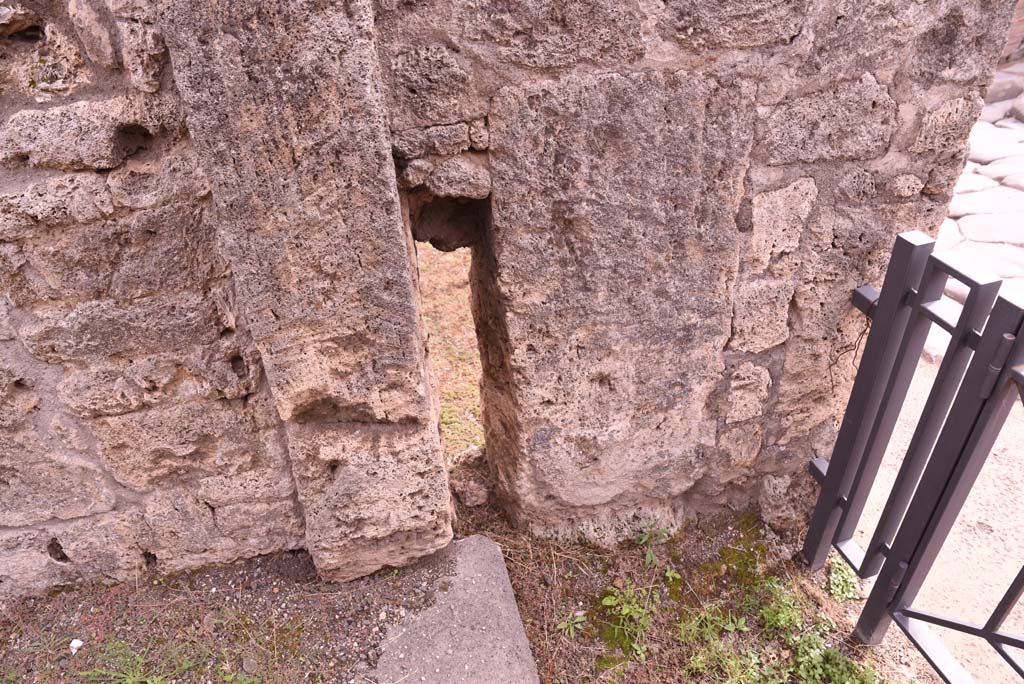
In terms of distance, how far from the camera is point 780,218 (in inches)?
74.0

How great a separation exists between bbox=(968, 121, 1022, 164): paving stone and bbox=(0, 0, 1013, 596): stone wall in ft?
15.8

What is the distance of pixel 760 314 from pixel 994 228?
3.71m

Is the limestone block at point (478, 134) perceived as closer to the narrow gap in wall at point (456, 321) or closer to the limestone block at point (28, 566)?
the narrow gap in wall at point (456, 321)

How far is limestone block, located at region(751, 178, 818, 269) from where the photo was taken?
184cm

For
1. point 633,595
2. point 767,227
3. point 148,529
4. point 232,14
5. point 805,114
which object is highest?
point 232,14

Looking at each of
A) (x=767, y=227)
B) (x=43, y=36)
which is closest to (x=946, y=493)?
(x=767, y=227)

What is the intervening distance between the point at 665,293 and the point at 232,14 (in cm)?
126

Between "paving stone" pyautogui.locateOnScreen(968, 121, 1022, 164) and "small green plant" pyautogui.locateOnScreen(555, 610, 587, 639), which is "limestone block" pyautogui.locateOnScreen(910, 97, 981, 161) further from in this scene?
"paving stone" pyautogui.locateOnScreen(968, 121, 1022, 164)

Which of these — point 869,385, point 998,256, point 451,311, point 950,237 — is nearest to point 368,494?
point 869,385

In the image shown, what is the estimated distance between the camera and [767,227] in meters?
1.88

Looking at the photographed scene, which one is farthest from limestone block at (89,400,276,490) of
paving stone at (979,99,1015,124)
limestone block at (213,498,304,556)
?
paving stone at (979,99,1015,124)

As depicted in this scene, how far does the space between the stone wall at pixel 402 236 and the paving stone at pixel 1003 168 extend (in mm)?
4404

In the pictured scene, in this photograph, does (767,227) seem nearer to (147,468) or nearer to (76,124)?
(76,124)

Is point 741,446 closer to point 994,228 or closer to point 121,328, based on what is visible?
point 121,328
